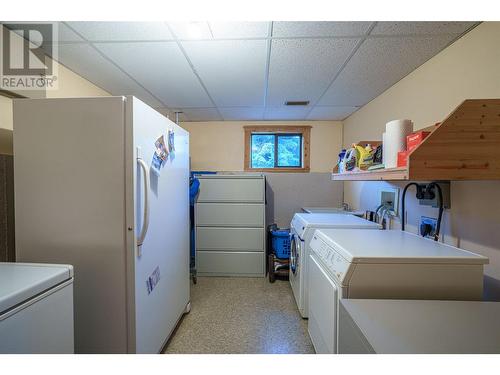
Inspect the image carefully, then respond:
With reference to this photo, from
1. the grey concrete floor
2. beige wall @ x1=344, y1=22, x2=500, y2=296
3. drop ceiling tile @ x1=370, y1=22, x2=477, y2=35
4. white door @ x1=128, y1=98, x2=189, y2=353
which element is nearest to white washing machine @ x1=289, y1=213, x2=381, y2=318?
the grey concrete floor

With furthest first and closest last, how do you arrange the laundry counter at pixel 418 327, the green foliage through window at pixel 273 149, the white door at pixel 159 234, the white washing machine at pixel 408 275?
the green foliage through window at pixel 273 149 < the white door at pixel 159 234 < the white washing machine at pixel 408 275 < the laundry counter at pixel 418 327

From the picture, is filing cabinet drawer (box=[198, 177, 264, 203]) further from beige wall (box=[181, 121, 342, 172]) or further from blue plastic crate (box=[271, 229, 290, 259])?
beige wall (box=[181, 121, 342, 172])

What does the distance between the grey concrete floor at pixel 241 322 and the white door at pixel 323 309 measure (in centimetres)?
31

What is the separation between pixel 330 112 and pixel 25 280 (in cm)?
353

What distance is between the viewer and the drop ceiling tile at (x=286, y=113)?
314cm

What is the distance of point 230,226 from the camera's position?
3232mm

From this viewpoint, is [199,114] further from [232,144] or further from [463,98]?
[463,98]

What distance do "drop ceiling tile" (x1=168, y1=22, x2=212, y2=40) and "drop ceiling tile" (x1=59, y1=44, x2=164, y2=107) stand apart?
74cm

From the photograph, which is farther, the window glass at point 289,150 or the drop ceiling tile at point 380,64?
the window glass at point 289,150

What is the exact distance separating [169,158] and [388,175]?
1.52 metres

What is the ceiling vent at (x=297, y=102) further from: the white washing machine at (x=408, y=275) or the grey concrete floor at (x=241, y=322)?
the grey concrete floor at (x=241, y=322)

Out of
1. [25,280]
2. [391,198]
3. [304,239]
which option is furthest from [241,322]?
[391,198]

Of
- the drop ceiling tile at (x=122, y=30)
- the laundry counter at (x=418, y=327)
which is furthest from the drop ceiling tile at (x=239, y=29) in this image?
the laundry counter at (x=418, y=327)
